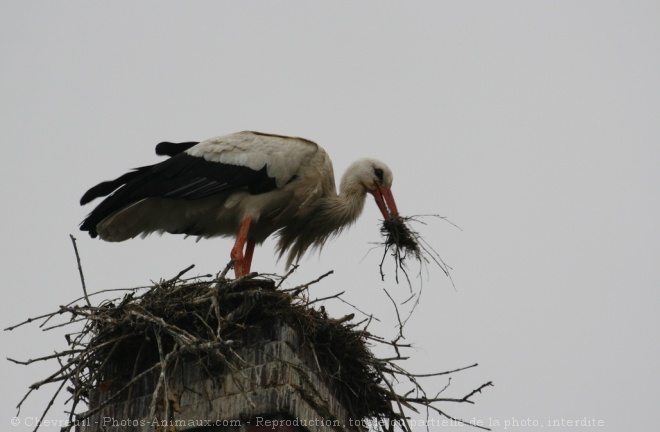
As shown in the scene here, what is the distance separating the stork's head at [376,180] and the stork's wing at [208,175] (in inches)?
25.0

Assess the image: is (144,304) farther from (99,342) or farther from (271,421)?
(271,421)

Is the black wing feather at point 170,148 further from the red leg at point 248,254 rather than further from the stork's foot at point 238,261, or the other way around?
the stork's foot at point 238,261

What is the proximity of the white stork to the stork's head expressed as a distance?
112mm

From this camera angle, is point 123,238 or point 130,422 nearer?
point 130,422

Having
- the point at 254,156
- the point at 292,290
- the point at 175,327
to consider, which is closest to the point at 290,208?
the point at 254,156

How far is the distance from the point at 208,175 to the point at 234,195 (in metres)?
0.25

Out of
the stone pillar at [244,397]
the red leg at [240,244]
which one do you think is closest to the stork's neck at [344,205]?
the red leg at [240,244]

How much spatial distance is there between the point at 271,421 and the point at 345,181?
11.1 feet

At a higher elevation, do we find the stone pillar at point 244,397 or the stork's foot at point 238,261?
the stork's foot at point 238,261

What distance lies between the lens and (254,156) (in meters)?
7.36

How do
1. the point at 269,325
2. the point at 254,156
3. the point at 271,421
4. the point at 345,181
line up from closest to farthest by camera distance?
the point at 271,421 < the point at 269,325 < the point at 254,156 < the point at 345,181

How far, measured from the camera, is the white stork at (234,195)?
7250 millimetres

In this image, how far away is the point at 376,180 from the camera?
7.97 m

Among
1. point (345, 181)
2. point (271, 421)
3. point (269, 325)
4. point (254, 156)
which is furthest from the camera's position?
point (345, 181)
